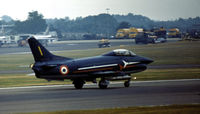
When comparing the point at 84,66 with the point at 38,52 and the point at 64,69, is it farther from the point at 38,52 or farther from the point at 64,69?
the point at 38,52

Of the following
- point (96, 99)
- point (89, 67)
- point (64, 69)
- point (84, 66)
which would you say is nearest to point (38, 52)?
point (64, 69)

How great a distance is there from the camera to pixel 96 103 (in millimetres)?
25562

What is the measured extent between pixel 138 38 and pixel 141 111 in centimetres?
8444

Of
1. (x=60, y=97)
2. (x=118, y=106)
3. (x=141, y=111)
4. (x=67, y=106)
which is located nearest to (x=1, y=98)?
(x=60, y=97)

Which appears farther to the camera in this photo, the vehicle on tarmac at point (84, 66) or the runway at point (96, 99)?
the vehicle on tarmac at point (84, 66)

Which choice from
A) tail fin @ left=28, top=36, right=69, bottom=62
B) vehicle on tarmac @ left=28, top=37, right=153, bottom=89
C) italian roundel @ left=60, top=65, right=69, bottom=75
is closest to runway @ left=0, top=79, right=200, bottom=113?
vehicle on tarmac @ left=28, top=37, right=153, bottom=89

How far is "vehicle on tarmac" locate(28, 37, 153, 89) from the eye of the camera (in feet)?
108

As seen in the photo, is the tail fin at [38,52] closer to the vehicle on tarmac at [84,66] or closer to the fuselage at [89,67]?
the vehicle on tarmac at [84,66]

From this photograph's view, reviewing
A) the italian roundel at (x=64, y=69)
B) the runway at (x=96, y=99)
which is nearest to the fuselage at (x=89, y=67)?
the italian roundel at (x=64, y=69)

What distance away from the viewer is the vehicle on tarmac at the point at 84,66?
32.8 m

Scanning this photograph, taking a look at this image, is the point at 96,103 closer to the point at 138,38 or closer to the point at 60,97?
the point at 60,97

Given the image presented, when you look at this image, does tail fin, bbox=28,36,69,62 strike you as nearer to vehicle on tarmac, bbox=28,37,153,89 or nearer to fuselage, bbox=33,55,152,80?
vehicle on tarmac, bbox=28,37,153,89

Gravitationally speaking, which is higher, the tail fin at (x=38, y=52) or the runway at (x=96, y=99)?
the tail fin at (x=38, y=52)

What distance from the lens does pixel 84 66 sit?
3369 cm
